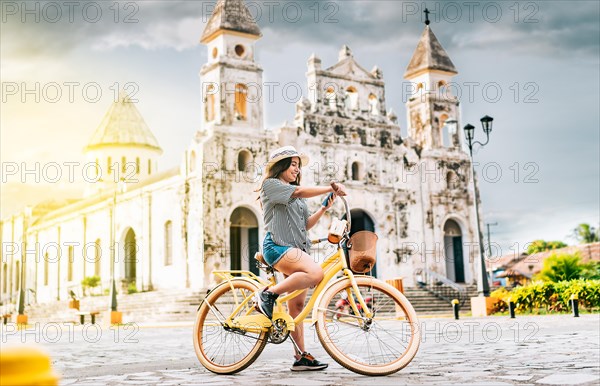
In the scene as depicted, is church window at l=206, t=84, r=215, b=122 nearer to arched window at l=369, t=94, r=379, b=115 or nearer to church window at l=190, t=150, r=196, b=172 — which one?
church window at l=190, t=150, r=196, b=172

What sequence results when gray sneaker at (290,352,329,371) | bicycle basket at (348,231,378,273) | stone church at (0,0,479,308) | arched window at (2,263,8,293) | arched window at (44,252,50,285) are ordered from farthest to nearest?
arched window at (2,263,8,293) < arched window at (44,252,50,285) < stone church at (0,0,479,308) < gray sneaker at (290,352,329,371) < bicycle basket at (348,231,378,273)

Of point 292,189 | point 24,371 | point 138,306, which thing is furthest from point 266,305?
point 138,306

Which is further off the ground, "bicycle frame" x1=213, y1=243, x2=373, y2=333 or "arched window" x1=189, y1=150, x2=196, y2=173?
"arched window" x1=189, y1=150, x2=196, y2=173

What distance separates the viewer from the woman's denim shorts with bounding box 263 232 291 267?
506 centimetres

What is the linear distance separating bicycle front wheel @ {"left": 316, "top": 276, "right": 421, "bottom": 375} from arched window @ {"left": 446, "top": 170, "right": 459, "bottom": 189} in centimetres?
3098

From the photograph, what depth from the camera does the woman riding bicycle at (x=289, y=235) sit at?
4.96m

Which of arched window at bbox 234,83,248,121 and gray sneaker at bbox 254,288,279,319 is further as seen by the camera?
arched window at bbox 234,83,248,121

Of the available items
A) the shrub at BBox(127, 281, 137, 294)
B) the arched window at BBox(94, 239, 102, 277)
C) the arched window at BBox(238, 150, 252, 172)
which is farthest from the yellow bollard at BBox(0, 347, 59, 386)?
the arched window at BBox(94, 239, 102, 277)

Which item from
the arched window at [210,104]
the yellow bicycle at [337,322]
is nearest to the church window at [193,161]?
the arched window at [210,104]

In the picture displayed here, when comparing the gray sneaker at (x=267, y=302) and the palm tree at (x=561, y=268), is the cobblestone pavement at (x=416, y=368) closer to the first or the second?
the gray sneaker at (x=267, y=302)

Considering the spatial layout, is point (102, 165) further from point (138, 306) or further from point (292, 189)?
point (292, 189)

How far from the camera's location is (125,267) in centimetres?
3325

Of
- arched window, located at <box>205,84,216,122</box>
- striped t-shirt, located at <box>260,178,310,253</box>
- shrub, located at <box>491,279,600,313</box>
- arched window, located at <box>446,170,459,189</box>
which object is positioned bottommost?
shrub, located at <box>491,279,600,313</box>

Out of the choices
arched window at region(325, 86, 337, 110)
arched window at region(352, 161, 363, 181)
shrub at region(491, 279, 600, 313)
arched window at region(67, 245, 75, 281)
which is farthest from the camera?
arched window at region(67, 245, 75, 281)
